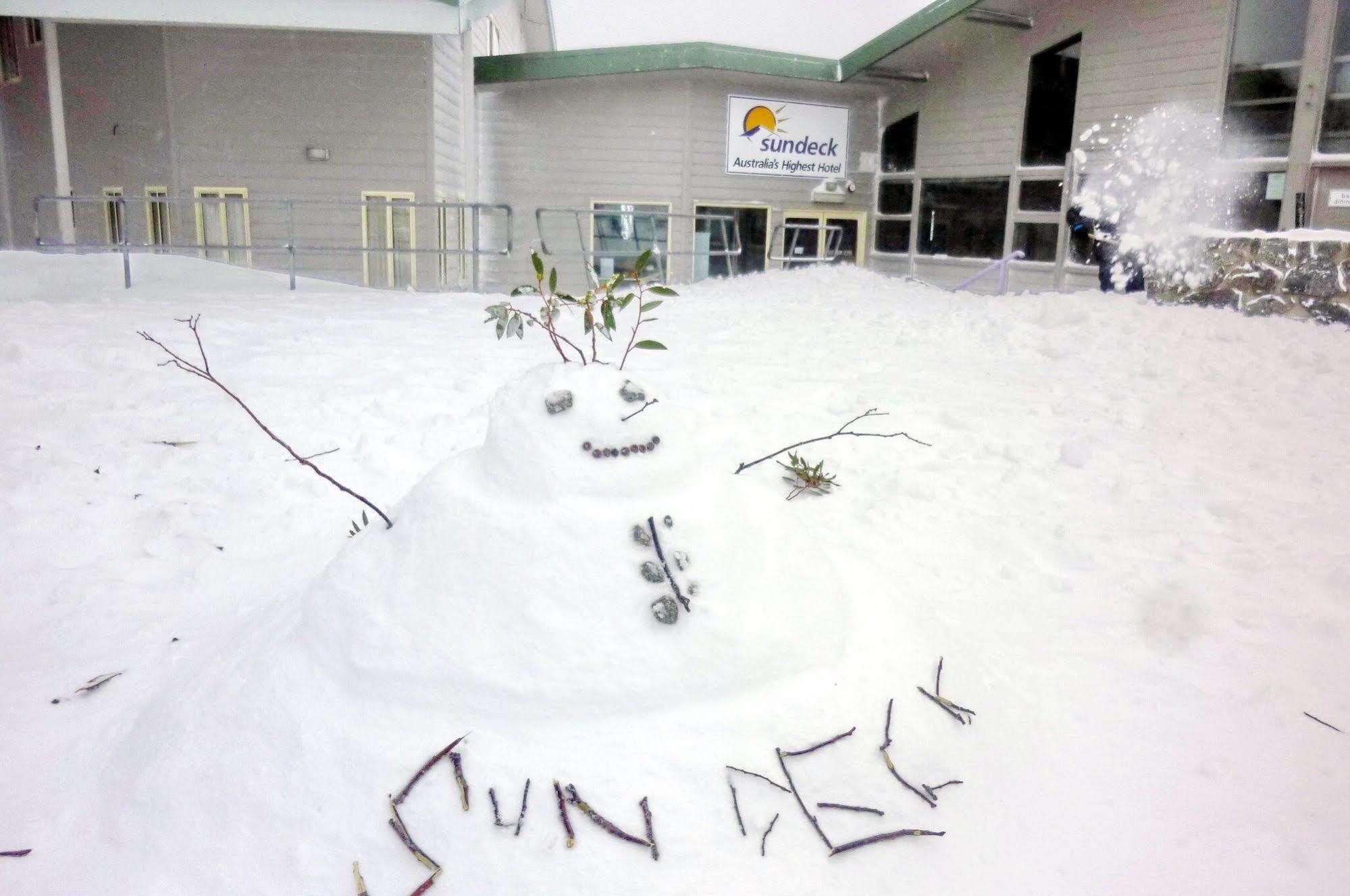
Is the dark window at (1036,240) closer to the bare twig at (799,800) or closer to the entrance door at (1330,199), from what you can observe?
the entrance door at (1330,199)

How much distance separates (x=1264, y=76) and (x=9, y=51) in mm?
18014

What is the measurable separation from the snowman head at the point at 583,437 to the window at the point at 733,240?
13.0 meters

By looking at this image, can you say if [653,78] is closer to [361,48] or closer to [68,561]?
[361,48]

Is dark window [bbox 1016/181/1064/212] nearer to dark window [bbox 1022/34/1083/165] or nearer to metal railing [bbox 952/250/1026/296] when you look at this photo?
dark window [bbox 1022/34/1083/165]

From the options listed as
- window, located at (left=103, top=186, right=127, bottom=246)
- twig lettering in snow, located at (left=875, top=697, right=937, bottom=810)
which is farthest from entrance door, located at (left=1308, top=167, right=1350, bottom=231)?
window, located at (left=103, top=186, right=127, bottom=246)

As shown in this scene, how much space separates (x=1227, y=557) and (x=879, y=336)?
4203mm

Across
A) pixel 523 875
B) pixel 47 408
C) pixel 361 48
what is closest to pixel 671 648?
pixel 523 875

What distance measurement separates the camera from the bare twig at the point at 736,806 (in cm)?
183

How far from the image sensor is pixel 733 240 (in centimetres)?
1527

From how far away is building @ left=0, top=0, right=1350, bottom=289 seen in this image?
10984mm

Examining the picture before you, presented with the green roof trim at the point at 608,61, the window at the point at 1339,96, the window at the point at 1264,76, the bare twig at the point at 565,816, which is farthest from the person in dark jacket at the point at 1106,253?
the bare twig at the point at 565,816

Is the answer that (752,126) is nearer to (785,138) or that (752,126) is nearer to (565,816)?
(785,138)

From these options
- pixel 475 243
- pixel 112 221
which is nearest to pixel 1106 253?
pixel 475 243

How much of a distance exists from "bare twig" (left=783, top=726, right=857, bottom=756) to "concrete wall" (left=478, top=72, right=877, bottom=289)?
1285 cm
